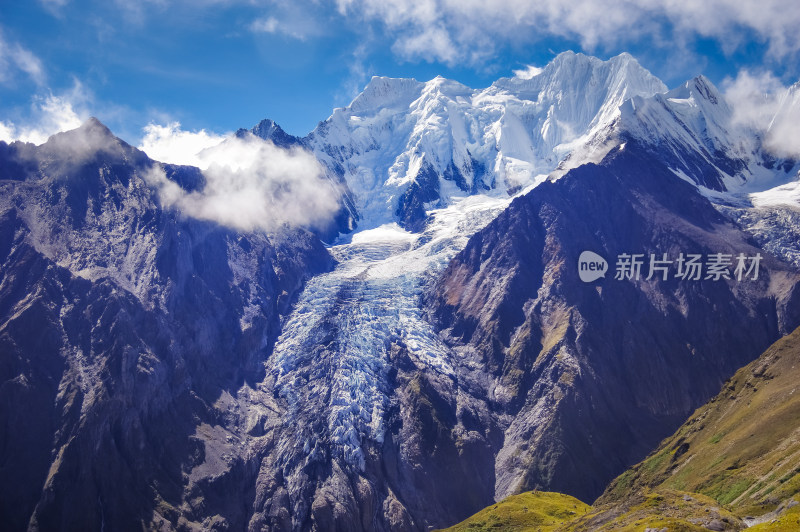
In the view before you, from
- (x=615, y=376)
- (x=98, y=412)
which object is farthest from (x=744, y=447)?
(x=98, y=412)

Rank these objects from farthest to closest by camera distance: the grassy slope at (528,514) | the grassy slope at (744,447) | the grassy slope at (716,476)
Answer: the grassy slope at (528,514) → the grassy slope at (744,447) → the grassy slope at (716,476)

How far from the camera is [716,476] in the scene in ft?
341

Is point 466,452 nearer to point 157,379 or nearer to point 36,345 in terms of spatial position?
point 157,379

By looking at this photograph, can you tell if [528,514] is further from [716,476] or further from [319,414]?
[319,414]

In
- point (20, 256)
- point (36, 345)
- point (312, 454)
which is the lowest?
→ point (312, 454)

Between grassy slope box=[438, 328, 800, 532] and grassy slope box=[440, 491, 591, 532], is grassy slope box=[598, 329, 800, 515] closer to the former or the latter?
grassy slope box=[438, 328, 800, 532]

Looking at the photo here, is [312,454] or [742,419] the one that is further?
[312,454]

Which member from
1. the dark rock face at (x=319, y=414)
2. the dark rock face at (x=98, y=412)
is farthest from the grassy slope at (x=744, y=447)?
the dark rock face at (x=98, y=412)

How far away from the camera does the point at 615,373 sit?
183 m

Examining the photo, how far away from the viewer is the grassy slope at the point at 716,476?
83.4m

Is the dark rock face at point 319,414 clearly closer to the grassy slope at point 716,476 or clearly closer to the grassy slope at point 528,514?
the grassy slope at point 528,514

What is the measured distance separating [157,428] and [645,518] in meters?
132

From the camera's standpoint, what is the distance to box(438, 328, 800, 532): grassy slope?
83375 mm

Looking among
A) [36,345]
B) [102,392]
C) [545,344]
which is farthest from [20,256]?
[545,344]
